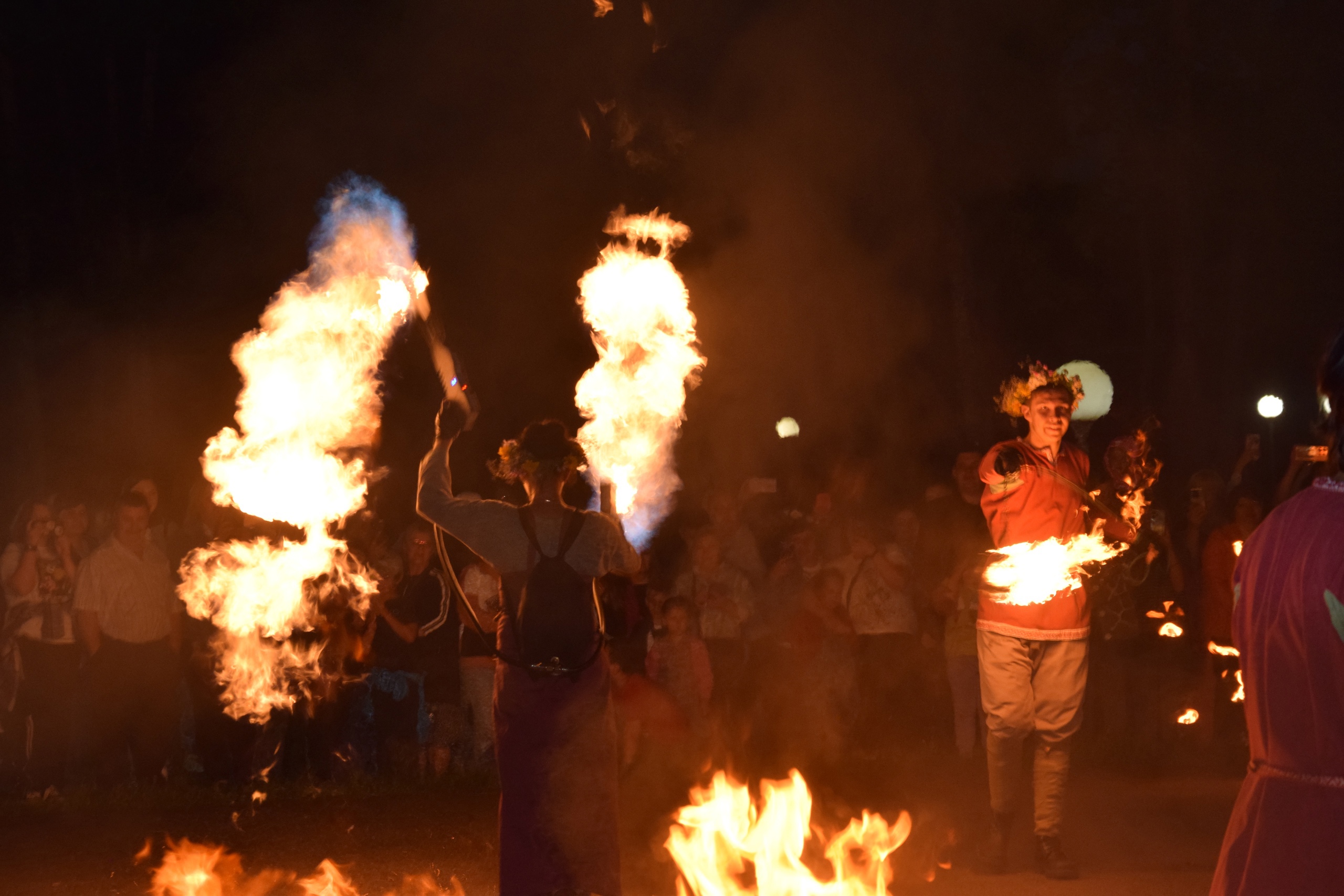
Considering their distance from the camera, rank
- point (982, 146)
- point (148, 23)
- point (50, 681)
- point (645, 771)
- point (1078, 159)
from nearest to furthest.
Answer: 1. point (645, 771)
2. point (50, 681)
3. point (148, 23)
4. point (982, 146)
5. point (1078, 159)

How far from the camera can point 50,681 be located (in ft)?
25.1

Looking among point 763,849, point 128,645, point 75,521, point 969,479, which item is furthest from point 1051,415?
point 75,521

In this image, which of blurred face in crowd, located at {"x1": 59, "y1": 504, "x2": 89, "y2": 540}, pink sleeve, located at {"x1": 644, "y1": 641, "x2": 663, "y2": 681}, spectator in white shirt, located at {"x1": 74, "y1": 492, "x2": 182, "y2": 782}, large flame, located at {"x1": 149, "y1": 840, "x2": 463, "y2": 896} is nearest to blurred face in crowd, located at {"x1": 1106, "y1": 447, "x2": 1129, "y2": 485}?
pink sleeve, located at {"x1": 644, "y1": 641, "x2": 663, "y2": 681}

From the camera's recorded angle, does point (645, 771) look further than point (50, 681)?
No

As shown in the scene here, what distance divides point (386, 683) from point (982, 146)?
10567 millimetres

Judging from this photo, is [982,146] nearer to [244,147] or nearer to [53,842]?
[244,147]

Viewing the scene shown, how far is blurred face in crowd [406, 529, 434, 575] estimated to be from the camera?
7926 millimetres

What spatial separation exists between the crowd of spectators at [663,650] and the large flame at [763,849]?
218 cm

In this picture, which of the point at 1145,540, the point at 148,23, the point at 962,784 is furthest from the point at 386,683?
the point at 148,23

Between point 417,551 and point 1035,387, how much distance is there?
414cm

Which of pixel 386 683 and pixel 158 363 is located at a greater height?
pixel 158 363

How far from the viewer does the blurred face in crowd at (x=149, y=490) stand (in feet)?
26.9

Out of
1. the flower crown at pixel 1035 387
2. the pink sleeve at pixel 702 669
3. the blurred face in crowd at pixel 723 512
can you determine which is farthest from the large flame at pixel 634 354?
the flower crown at pixel 1035 387

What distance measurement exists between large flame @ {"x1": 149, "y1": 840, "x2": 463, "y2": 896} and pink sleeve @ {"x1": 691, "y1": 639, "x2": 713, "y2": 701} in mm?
2340
